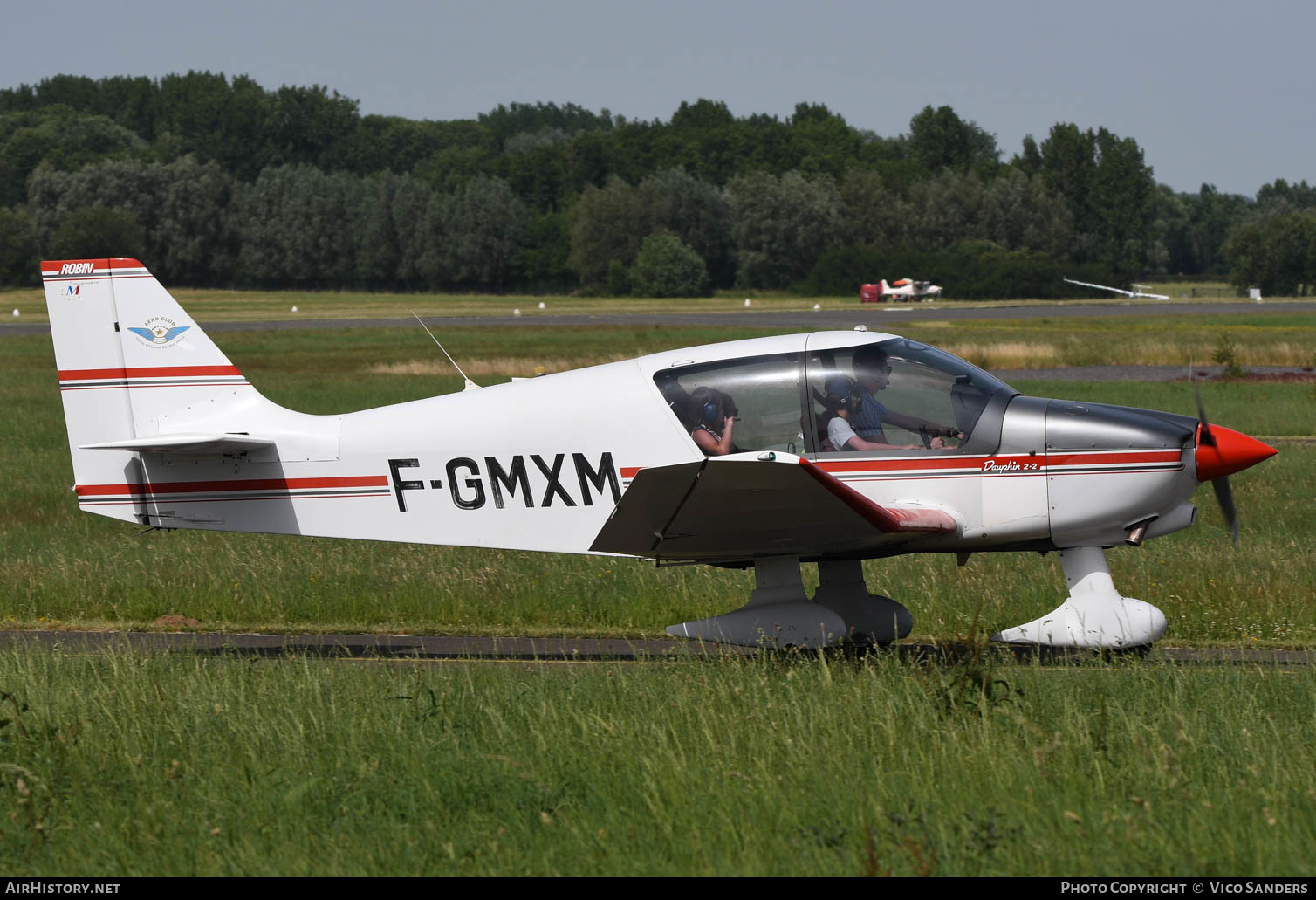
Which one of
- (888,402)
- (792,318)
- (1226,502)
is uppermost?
(888,402)

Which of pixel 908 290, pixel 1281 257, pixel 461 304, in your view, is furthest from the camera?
pixel 1281 257

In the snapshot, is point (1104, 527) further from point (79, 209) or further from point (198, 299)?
point (79, 209)

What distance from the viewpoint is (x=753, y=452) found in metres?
7.51

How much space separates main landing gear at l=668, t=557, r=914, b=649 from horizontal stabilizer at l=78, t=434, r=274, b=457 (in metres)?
3.20

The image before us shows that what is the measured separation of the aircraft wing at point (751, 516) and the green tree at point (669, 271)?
94495 millimetres

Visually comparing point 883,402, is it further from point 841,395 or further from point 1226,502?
point 1226,502

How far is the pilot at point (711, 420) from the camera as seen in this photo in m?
8.09

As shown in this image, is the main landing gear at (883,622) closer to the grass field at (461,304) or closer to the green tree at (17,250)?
the grass field at (461,304)

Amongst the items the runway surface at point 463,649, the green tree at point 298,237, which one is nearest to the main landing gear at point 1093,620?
the runway surface at point 463,649

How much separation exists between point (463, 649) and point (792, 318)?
59.9 metres

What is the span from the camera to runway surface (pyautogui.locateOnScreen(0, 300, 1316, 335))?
61.2 metres

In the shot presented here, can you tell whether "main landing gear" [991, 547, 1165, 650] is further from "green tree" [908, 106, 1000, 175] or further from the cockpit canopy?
"green tree" [908, 106, 1000, 175]

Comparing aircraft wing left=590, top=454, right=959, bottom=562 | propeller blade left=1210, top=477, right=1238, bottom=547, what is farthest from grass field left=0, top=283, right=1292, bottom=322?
aircraft wing left=590, top=454, right=959, bottom=562

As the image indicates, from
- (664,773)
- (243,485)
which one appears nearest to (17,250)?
(243,485)
